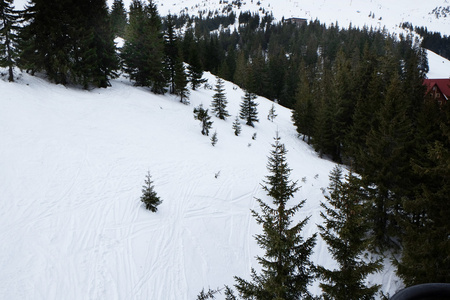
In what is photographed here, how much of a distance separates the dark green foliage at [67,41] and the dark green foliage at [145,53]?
2.89 metres

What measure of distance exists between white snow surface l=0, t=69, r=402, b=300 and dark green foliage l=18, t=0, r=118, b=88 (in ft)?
6.96

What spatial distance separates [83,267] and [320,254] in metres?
10.6

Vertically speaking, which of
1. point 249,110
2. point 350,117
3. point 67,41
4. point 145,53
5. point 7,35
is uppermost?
point 7,35

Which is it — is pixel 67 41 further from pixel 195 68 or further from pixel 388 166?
pixel 388 166

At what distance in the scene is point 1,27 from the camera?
20406mm

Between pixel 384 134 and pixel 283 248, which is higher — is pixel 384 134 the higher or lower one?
the higher one

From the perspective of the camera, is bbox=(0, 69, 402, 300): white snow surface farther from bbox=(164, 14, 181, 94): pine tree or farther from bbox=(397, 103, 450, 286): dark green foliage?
bbox=(164, 14, 181, 94): pine tree

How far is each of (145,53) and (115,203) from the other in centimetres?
2357

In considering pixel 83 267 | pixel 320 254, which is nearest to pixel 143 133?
pixel 83 267

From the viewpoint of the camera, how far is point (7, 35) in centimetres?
2020

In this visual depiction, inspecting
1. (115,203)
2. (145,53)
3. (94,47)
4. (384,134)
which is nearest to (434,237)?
(384,134)

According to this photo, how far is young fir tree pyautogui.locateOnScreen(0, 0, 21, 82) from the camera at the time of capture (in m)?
20.0

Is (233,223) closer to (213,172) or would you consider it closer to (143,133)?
(213,172)

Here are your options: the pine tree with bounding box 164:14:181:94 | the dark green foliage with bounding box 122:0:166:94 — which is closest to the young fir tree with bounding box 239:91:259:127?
the pine tree with bounding box 164:14:181:94
